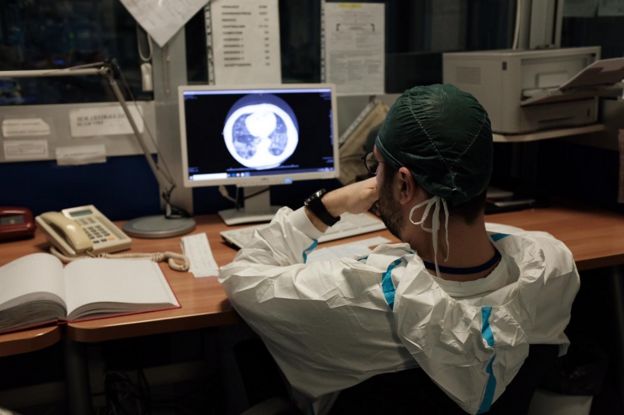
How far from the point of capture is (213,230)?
2.11 m

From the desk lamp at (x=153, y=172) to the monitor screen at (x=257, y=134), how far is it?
13 cm

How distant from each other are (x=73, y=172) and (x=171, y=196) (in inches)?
12.5

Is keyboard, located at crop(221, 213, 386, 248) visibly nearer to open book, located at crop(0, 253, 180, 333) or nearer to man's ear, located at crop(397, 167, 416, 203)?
Answer: open book, located at crop(0, 253, 180, 333)

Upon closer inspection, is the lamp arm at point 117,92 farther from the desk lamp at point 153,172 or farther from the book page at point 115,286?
the book page at point 115,286

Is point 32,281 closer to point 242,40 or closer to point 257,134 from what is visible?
point 257,134

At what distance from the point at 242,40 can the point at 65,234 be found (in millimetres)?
840

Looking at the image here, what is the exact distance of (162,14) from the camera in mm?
2102

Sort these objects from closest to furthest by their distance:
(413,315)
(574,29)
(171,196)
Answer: (413,315) → (171,196) → (574,29)

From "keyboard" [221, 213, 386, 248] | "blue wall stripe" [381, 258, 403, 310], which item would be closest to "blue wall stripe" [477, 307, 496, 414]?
"blue wall stripe" [381, 258, 403, 310]

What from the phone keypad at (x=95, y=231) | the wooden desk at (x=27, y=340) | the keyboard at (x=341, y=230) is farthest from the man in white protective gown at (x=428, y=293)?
the phone keypad at (x=95, y=231)

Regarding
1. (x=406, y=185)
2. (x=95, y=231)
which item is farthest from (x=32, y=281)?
(x=406, y=185)

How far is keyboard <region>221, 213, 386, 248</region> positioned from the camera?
194cm

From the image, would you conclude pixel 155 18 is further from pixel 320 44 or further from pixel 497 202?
pixel 497 202

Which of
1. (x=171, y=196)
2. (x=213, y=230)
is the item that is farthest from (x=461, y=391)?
(x=171, y=196)
